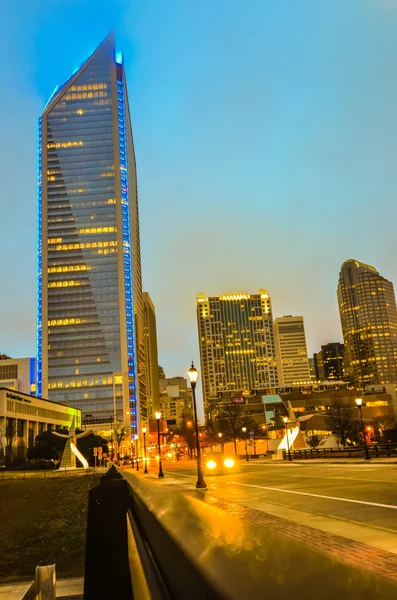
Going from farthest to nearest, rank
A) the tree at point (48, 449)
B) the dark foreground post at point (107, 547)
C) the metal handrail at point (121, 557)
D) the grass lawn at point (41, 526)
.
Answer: the tree at point (48, 449) → the grass lawn at point (41, 526) → the dark foreground post at point (107, 547) → the metal handrail at point (121, 557)

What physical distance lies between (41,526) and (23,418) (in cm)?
8108

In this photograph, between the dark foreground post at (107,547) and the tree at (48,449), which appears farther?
the tree at (48,449)

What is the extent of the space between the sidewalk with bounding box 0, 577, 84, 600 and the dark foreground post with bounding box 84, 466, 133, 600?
14520 mm

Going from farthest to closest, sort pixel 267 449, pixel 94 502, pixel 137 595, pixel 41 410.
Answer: pixel 41 410
pixel 267 449
pixel 94 502
pixel 137 595

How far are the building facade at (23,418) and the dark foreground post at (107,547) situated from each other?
95168mm

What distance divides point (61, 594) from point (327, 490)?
417 inches

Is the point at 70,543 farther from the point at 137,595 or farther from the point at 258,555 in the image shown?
the point at 258,555

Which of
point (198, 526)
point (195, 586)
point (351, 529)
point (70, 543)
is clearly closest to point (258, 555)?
point (195, 586)

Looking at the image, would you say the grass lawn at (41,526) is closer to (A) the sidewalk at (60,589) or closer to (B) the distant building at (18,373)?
(A) the sidewalk at (60,589)

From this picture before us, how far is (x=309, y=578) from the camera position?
142 cm

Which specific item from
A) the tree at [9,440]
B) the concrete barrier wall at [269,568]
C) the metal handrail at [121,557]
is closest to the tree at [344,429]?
the tree at [9,440]

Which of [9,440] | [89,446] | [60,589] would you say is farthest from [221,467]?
[89,446]

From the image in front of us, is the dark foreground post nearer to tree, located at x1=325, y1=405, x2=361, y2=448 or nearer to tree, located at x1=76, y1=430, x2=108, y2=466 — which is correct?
tree, located at x1=325, y1=405, x2=361, y2=448

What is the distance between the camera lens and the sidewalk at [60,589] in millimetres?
17061
